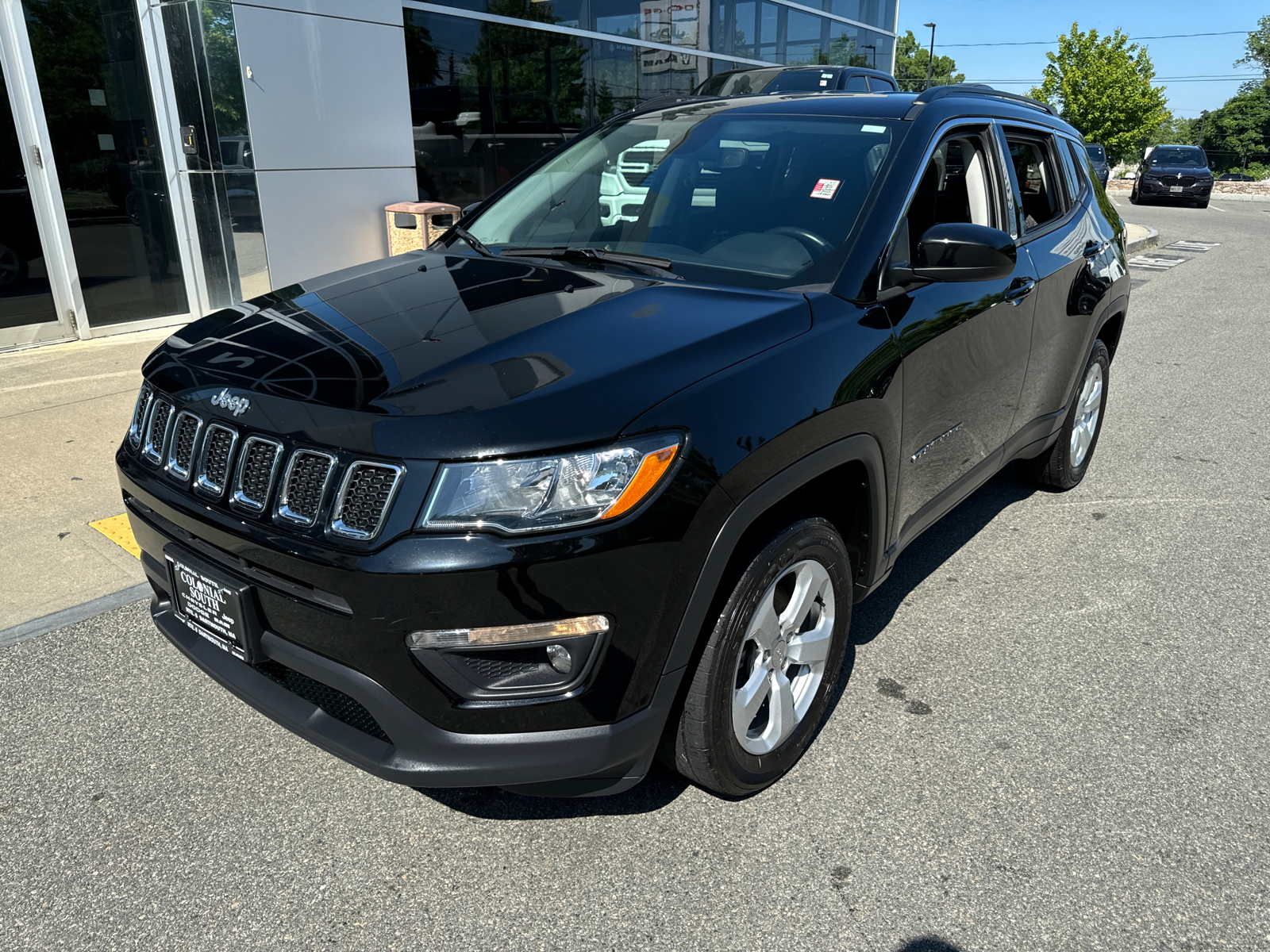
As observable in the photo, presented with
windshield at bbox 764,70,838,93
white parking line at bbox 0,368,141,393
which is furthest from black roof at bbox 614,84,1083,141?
windshield at bbox 764,70,838,93

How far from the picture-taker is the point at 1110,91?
41250 mm

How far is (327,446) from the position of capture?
204 cm

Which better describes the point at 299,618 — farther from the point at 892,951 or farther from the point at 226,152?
the point at 226,152

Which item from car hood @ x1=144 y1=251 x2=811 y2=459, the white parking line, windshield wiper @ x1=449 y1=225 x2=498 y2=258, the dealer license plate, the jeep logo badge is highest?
windshield wiper @ x1=449 y1=225 x2=498 y2=258

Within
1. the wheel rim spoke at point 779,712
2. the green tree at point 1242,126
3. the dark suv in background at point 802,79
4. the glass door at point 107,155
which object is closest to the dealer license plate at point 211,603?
the wheel rim spoke at point 779,712

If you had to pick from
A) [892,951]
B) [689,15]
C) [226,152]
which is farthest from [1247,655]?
[689,15]

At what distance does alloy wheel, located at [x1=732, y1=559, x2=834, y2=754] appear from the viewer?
8.12 ft

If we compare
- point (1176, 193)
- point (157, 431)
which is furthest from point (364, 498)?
point (1176, 193)

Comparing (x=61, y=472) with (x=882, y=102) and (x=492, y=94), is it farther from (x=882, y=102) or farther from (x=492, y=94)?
(x=492, y=94)

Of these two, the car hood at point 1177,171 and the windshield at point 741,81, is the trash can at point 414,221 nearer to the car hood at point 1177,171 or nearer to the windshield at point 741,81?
the windshield at point 741,81

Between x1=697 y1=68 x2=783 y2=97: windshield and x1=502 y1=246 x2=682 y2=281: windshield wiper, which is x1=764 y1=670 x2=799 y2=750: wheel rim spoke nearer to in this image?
x1=502 y1=246 x2=682 y2=281: windshield wiper

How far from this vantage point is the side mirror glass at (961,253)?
276cm

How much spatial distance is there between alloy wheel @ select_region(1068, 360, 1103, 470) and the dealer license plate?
12.7 ft

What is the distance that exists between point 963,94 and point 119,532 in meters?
3.87
